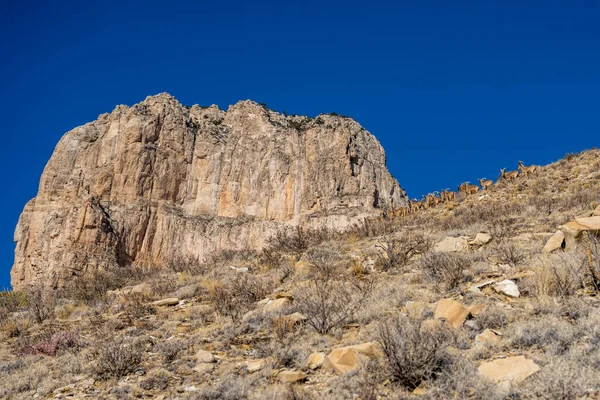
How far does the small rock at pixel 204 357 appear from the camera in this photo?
654 cm

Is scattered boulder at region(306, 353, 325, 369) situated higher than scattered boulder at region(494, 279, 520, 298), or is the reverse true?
scattered boulder at region(494, 279, 520, 298)

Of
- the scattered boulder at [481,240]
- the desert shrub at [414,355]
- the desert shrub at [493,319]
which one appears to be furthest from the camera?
the scattered boulder at [481,240]

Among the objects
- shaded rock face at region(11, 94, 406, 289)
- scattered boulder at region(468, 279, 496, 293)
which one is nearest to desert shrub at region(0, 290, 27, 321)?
scattered boulder at region(468, 279, 496, 293)

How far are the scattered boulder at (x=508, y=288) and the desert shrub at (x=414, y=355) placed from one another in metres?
1.80

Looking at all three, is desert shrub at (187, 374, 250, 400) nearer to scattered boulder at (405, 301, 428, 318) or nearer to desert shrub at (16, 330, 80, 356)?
scattered boulder at (405, 301, 428, 318)

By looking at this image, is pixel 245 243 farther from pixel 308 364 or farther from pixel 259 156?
pixel 308 364

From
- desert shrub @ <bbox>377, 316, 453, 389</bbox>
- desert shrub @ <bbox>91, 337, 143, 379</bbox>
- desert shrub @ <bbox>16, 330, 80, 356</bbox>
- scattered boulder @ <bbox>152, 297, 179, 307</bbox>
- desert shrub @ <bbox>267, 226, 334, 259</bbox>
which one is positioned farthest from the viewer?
desert shrub @ <bbox>267, 226, 334, 259</bbox>

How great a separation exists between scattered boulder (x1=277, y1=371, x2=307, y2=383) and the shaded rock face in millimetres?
43458

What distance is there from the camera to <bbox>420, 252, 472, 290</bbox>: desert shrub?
7.74 meters

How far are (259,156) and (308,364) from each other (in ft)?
174

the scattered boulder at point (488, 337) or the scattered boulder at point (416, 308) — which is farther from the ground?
the scattered boulder at point (416, 308)

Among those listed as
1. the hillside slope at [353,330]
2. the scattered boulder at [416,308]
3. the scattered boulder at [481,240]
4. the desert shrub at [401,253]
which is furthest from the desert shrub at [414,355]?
the scattered boulder at [481,240]

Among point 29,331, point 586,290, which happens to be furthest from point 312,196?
point 586,290

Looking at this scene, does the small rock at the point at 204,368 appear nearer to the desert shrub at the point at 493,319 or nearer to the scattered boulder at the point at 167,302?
the desert shrub at the point at 493,319
